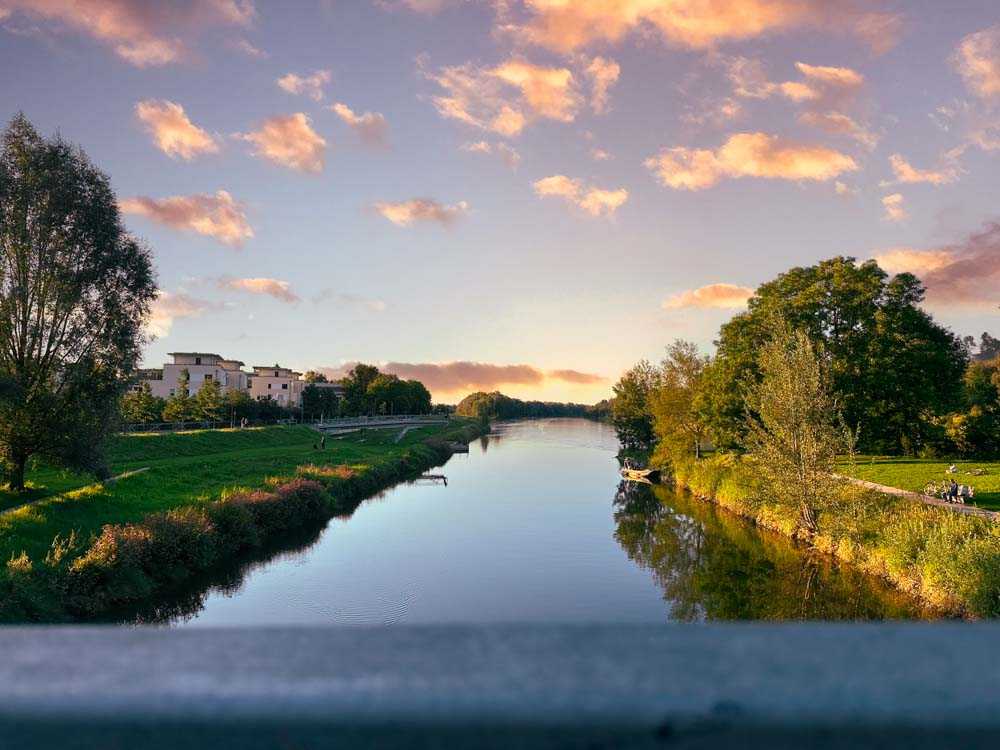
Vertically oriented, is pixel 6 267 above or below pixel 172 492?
above

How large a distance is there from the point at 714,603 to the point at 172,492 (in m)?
25.2

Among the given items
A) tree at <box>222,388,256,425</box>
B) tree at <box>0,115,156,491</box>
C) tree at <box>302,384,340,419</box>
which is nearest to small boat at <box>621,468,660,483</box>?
tree at <box>0,115,156,491</box>

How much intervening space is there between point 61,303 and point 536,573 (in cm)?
2044

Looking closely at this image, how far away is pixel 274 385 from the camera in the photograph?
431ft

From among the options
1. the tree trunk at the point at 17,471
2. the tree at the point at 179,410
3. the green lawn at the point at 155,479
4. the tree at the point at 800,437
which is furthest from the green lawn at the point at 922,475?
the tree at the point at 179,410

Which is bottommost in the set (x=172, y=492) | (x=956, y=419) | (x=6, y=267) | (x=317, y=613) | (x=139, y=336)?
(x=317, y=613)

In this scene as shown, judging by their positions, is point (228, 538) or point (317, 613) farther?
point (228, 538)

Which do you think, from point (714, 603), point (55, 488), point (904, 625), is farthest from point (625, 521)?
point (904, 625)

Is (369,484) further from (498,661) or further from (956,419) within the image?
(498,661)

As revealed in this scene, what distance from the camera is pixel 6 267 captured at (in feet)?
77.7

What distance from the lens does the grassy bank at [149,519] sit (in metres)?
17.5

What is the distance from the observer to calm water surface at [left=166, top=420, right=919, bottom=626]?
20.2m

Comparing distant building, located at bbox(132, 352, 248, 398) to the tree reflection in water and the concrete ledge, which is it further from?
the concrete ledge

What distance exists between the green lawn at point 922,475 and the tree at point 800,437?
5.29 ft
